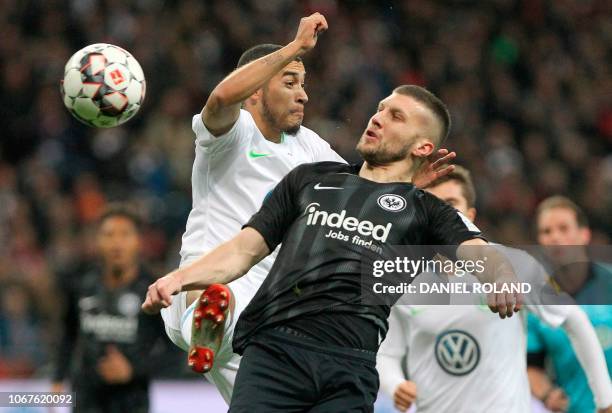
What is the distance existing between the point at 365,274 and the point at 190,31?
39.6ft

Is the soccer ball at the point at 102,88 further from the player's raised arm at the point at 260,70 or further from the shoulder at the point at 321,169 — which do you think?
the shoulder at the point at 321,169

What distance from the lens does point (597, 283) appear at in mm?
7211

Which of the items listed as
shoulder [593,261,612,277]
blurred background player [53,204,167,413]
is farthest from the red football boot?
blurred background player [53,204,167,413]

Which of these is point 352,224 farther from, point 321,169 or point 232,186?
point 232,186

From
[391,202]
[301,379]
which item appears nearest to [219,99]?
[391,202]

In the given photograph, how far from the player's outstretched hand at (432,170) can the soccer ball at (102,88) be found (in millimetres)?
1941

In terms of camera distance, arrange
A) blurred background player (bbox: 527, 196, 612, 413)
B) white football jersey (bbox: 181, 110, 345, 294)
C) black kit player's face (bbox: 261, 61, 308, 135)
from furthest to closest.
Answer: blurred background player (bbox: 527, 196, 612, 413), black kit player's face (bbox: 261, 61, 308, 135), white football jersey (bbox: 181, 110, 345, 294)

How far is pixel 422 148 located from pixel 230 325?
1.37 m

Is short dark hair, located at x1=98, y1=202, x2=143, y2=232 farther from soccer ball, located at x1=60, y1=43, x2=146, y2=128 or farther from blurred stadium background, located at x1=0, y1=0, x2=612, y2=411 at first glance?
blurred stadium background, located at x1=0, y1=0, x2=612, y2=411

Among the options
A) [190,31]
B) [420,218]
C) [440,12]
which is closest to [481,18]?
[440,12]

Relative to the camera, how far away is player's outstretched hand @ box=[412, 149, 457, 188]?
17.7 ft

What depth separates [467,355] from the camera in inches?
264

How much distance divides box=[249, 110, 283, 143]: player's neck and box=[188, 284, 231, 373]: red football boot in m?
1.56

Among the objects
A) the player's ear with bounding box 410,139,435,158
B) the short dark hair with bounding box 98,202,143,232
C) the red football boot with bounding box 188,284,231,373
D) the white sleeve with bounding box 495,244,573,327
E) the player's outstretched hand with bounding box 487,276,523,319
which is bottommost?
the red football boot with bounding box 188,284,231,373
